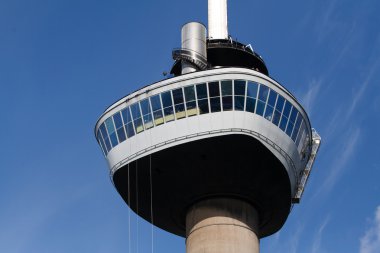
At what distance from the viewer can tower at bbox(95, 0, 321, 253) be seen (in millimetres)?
43094

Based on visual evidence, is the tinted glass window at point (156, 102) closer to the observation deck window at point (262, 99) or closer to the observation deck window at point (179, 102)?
the observation deck window at point (179, 102)

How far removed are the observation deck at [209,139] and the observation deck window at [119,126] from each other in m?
0.06

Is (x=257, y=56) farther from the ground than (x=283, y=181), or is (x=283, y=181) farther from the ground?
(x=257, y=56)

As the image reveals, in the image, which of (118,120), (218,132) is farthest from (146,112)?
(218,132)

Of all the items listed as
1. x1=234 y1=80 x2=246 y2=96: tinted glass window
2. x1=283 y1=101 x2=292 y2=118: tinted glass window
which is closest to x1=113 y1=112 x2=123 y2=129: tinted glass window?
x1=234 y1=80 x2=246 y2=96: tinted glass window

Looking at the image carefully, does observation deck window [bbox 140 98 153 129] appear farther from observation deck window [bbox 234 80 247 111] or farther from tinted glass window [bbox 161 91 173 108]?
observation deck window [bbox 234 80 247 111]

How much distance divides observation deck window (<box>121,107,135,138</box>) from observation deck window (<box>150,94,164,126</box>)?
1.61 metres

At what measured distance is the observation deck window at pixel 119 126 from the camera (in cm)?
4569

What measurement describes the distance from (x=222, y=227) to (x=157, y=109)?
7.46 m

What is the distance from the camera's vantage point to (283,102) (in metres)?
44.8

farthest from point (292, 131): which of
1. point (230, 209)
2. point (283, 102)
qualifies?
point (230, 209)

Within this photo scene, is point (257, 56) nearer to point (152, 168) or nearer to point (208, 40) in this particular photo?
point (208, 40)

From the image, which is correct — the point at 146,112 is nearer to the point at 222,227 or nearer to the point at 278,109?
the point at 278,109

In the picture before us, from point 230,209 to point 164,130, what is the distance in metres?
5.96
